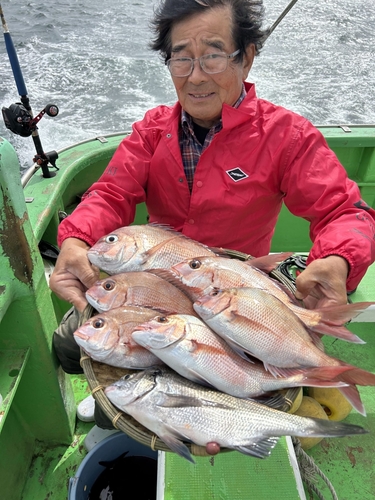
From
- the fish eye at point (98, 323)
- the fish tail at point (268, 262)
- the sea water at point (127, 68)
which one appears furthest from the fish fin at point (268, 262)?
the sea water at point (127, 68)

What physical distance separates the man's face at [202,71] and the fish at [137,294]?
931 mm

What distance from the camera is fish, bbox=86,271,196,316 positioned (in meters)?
1.56

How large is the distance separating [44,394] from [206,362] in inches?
43.5

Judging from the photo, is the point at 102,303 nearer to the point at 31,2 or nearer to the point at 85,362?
the point at 85,362

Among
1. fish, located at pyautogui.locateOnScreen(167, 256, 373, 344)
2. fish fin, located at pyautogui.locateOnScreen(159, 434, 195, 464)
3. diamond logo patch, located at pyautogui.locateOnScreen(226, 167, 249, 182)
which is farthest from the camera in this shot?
diamond logo patch, located at pyautogui.locateOnScreen(226, 167, 249, 182)

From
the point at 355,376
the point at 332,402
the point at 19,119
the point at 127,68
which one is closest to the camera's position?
the point at 355,376

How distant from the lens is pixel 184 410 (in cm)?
129

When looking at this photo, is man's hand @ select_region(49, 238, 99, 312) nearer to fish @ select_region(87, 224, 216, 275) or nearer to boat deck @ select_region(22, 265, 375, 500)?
fish @ select_region(87, 224, 216, 275)

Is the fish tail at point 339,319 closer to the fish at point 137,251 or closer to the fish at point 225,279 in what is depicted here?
the fish at point 225,279

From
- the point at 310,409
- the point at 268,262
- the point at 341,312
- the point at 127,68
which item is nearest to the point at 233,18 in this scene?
the point at 268,262

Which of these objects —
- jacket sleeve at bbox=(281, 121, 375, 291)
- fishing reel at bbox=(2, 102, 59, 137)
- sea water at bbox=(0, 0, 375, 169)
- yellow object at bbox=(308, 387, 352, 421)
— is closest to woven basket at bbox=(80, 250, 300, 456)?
jacket sleeve at bbox=(281, 121, 375, 291)

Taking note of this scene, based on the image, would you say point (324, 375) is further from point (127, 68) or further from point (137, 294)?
point (127, 68)

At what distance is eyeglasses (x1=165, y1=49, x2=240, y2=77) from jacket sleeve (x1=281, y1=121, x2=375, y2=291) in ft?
1.60

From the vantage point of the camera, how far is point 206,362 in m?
1.37
